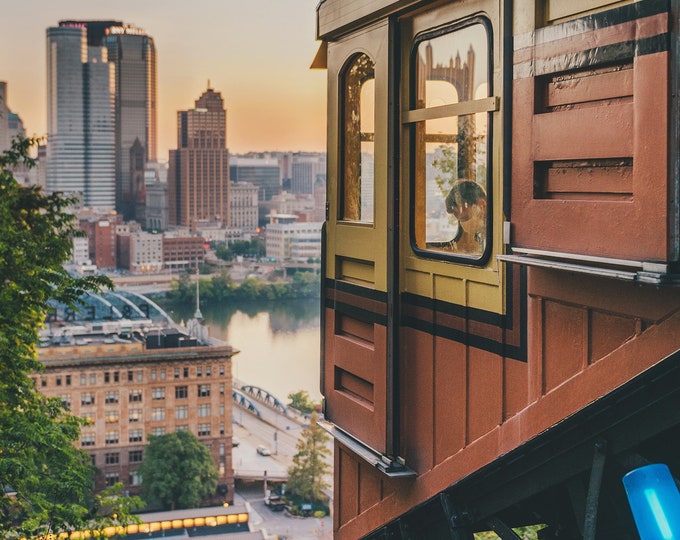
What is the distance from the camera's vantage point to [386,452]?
272 centimetres

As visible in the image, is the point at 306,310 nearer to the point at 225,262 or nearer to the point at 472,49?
the point at 225,262

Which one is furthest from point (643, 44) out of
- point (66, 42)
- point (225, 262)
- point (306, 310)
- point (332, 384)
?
point (66, 42)

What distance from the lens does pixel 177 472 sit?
38781mm

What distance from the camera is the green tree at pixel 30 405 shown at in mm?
5230

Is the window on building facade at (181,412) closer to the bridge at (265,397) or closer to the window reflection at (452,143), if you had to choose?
the bridge at (265,397)

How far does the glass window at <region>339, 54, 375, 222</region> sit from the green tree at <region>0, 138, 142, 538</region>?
2639 millimetres

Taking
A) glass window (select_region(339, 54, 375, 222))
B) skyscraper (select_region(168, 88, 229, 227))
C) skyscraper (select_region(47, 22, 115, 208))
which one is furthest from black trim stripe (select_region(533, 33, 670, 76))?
skyscraper (select_region(47, 22, 115, 208))

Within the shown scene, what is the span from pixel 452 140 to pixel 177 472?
3774cm

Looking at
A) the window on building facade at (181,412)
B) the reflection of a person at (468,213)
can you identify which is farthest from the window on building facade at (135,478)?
the reflection of a person at (468,213)

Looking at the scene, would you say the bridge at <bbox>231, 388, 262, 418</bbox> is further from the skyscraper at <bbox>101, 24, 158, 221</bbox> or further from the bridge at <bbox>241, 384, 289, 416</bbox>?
the skyscraper at <bbox>101, 24, 158, 221</bbox>

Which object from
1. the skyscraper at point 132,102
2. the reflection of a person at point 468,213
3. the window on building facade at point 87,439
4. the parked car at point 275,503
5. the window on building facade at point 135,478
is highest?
the skyscraper at point 132,102

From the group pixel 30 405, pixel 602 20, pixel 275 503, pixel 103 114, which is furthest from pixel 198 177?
pixel 602 20

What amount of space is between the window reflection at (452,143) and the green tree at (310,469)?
115 feet

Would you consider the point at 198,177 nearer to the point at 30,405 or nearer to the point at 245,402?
the point at 245,402
